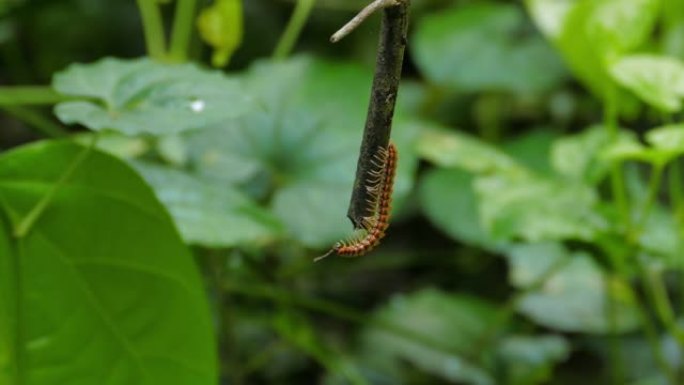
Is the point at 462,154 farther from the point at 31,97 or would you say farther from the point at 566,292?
the point at 31,97

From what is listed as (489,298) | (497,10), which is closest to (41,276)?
(489,298)

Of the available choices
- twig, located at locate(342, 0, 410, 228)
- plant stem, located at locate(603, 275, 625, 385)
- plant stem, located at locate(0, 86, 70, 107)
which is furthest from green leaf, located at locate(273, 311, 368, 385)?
twig, located at locate(342, 0, 410, 228)

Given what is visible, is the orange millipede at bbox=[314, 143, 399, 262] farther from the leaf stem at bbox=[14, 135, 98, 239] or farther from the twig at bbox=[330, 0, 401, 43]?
the leaf stem at bbox=[14, 135, 98, 239]

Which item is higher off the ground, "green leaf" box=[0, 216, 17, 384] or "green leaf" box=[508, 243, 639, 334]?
"green leaf" box=[508, 243, 639, 334]

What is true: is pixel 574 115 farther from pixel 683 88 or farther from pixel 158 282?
pixel 158 282

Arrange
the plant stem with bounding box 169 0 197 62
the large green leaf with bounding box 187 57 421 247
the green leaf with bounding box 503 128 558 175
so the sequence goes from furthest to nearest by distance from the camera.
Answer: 1. the green leaf with bounding box 503 128 558 175
2. the large green leaf with bounding box 187 57 421 247
3. the plant stem with bounding box 169 0 197 62

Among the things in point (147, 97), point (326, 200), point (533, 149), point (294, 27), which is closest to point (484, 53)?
point (533, 149)

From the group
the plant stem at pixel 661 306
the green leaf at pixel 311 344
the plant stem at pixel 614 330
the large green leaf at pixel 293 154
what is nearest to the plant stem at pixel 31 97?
the large green leaf at pixel 293 154
